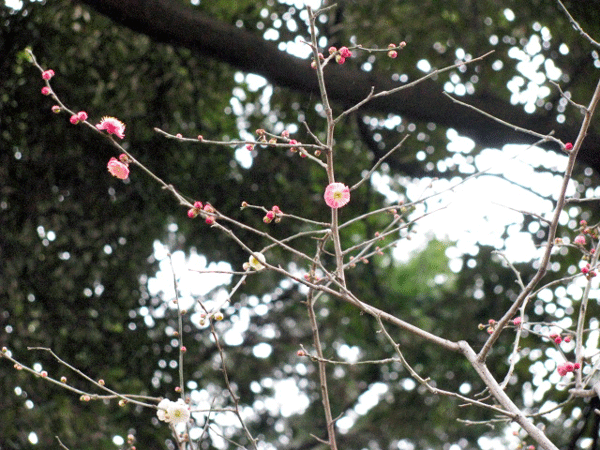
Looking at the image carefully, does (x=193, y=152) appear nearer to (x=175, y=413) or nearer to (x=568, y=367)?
(x=175, y=413)

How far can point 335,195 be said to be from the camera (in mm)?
1660

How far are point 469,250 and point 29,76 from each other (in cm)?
292

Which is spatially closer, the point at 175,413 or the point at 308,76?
the point at 175,413

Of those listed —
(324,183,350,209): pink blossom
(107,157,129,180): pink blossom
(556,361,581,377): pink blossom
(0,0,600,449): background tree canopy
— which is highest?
(0,0,600,449): background tree canopy

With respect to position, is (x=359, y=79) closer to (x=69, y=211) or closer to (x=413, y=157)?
(x=413, y=157)

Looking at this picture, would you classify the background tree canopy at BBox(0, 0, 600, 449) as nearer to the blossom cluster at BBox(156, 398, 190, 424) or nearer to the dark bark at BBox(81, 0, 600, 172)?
the dark bark at BBox(81, 0, 600, 172)

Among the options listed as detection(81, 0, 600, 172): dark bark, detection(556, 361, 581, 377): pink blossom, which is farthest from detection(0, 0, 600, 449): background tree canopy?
detection(556, 361, 581, 377): pink blossom

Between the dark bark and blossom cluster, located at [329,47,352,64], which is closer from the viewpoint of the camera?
blossom cluster, located at [329,47,352,64]

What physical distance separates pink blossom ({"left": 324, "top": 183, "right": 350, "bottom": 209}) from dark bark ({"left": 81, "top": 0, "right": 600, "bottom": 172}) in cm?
208

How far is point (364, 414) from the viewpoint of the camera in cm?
675

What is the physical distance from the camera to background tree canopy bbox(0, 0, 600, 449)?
3.80 m

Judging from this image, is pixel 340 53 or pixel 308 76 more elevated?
pixel 308 76

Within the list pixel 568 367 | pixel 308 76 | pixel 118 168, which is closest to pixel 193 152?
pixel 308 76

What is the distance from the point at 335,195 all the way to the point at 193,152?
10.4 feet
